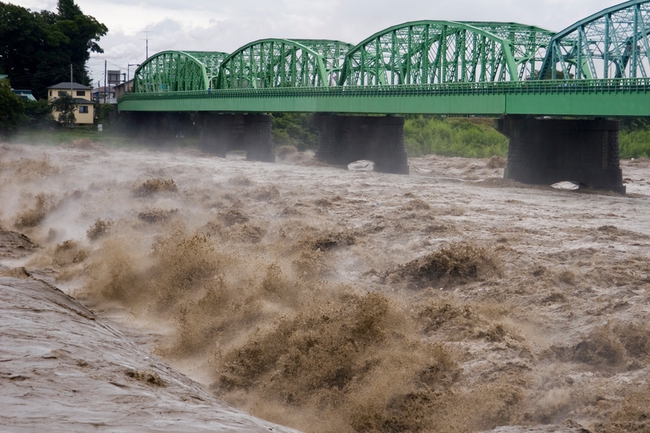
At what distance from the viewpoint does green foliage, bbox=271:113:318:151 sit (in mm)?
94375

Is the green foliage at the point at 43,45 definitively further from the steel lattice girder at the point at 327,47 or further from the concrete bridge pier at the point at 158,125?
the steel lattice girder at the point at 327,47

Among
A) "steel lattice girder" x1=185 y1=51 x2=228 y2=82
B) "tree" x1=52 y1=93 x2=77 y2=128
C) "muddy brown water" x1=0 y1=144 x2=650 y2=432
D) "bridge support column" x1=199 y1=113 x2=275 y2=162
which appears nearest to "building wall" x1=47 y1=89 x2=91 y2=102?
"tree" x1=52 y1=93 x2=77 y2=128


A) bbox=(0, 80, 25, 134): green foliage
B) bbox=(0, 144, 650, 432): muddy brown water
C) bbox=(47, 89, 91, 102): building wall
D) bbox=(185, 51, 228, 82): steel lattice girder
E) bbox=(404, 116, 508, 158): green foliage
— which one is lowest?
bbox=(0, 144, 650, 432): muddy brown water

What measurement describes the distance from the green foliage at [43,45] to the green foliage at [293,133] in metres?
35.8

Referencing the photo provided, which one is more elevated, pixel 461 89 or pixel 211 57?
pixel 211 57

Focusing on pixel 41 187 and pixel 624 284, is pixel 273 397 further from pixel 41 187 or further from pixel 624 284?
pixel 41 187

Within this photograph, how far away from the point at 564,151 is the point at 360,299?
3272 centimetres

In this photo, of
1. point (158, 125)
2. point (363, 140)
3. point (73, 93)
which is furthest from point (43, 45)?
point (363, 140)

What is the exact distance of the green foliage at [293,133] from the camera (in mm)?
94375

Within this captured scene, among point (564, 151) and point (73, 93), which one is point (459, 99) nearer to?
point (564, 151)

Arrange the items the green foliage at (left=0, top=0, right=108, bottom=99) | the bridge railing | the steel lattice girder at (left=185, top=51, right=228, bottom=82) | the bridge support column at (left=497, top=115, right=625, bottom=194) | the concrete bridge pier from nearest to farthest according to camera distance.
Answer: the bridge railing → the bridge support column at (left=497, top=115, right=625, bottom=194) → the concrete bridge pier → the steel lattice girder at (left=185, top=51, right=228, bottom=82) → the green foliage at (left=0, top=0, right=108, bottom=99)

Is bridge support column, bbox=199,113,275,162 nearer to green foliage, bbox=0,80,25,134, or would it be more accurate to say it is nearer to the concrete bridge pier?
the concrete bridge pier

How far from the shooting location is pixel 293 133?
320ft

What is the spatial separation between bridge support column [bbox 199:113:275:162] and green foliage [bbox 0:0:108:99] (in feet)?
134
